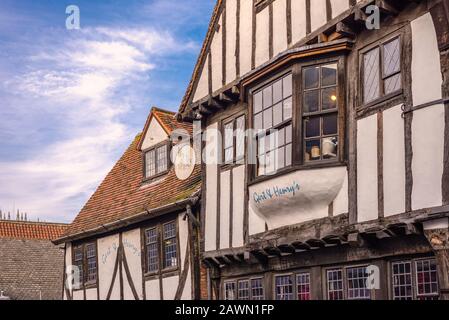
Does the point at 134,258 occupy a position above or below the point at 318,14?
below

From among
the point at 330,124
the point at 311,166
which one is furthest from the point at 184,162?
the point at 330,124

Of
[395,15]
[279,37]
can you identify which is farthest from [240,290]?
[395,15]

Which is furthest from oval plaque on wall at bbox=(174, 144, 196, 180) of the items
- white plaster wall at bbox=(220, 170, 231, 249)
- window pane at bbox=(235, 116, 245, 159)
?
window pane at bbox=(235, 116, 245, 159)

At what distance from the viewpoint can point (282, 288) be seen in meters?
15.1

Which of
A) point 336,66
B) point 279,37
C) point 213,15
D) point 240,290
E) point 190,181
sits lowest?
point 240,290

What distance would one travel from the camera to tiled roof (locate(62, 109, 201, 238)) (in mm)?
19191

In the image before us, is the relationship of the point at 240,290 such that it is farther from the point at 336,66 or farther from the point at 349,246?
the point at 336,66

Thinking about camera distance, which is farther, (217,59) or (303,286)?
(217,59)

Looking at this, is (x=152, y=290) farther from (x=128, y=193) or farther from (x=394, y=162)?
(x=394, y=162)

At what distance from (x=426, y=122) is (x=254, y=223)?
4780mm

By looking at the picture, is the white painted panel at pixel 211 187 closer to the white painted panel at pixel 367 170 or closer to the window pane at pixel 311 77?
the window pane at pixel 311 77

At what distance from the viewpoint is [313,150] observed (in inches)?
538

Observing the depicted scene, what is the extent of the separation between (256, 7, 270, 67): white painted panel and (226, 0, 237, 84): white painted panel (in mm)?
901

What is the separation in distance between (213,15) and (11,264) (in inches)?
855
